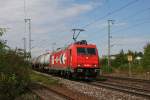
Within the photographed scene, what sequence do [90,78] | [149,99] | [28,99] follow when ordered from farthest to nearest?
[90,78]
[28,99]
[149,99]

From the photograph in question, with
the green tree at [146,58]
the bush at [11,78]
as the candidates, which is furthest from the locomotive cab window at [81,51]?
the green tree at [146,58]

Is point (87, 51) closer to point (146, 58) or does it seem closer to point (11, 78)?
point (11, 78)

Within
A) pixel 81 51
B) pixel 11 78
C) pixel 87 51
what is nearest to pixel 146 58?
pixel 87 51

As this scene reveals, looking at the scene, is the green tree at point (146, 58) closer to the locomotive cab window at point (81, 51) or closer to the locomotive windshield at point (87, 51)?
the locomotive windshield at point (87, 51)

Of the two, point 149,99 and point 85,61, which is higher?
point 85,61

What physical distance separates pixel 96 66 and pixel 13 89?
11866mm

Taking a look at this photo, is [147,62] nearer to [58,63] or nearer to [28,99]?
[58,63]

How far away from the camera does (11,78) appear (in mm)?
19719

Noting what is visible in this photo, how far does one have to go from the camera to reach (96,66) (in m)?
30.5

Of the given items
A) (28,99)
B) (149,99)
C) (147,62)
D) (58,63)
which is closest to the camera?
(149,99)

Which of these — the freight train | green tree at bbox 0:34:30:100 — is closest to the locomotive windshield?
the freight train

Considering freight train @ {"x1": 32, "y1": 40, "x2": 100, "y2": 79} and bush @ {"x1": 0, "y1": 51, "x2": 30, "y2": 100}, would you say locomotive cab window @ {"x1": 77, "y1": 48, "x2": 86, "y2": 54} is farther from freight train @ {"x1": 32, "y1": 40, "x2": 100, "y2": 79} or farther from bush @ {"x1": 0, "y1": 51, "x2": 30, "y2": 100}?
bush @ {"x1": 0, "y1": 51, "x2": 30, "y2": 100}

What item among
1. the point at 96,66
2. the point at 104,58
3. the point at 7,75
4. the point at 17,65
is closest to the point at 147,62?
the point at 104,58

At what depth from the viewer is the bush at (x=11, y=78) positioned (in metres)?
18.8
